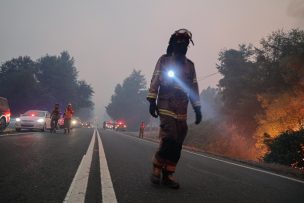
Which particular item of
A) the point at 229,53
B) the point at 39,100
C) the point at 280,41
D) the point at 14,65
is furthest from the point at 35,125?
the point at 14,65

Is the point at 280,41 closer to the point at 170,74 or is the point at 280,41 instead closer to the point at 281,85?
the point at 281,85

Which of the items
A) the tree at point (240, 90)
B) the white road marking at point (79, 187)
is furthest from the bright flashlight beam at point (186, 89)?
the tree at point (240, 90)

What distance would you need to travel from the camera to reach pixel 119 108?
109688 millimetres

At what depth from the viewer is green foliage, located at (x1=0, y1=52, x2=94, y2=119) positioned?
62.6m

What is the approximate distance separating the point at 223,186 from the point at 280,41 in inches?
1365

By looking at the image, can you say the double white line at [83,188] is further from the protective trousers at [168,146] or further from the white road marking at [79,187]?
the protective trousers at [168,146]

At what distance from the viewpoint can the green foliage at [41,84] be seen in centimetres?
6259

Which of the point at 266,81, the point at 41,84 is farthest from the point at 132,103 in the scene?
the point at 266,81

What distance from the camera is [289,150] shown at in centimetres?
1631

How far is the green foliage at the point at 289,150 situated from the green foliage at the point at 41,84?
54556 mm

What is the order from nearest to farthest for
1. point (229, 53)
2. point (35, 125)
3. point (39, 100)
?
point (35, 125) < point (229, 53) < point (39, 100)

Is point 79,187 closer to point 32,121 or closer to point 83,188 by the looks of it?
point 83,188

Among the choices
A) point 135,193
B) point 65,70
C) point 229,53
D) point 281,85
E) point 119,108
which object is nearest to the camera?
point 135,193

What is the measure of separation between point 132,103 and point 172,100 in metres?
103
